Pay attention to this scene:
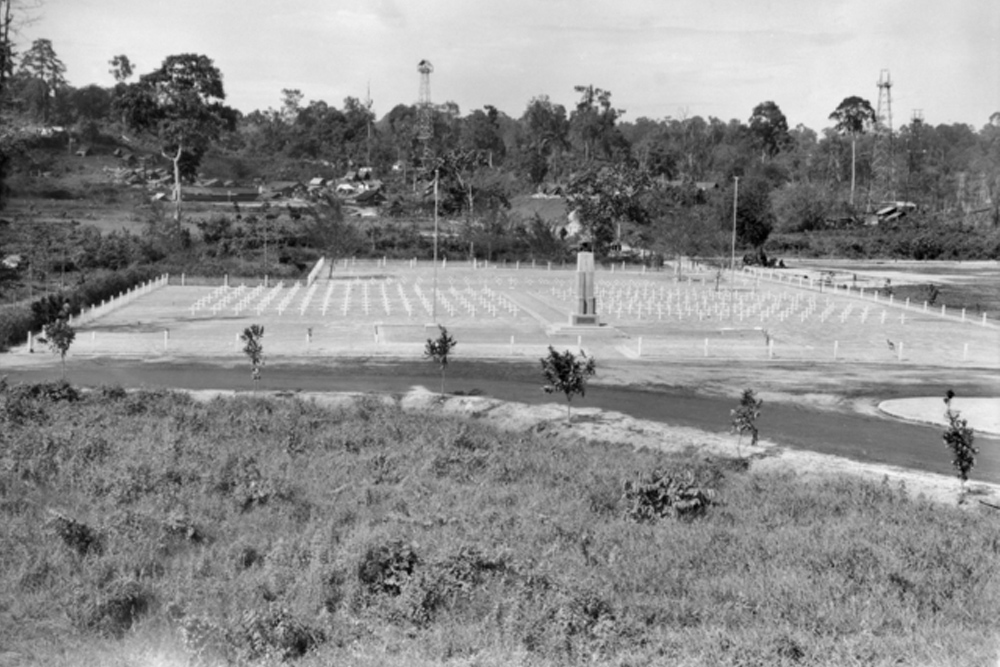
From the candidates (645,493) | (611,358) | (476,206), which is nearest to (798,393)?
(611,358)

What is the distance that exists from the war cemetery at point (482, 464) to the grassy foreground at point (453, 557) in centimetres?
7

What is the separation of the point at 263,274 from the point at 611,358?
1482 inches

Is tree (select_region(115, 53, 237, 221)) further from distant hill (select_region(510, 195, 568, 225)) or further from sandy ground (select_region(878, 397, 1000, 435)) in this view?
sandy ground (select_region(878, 397, 1000, 435))

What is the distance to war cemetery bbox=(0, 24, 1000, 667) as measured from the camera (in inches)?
470

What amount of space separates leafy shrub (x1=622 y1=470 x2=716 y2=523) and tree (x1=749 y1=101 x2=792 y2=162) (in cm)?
17903

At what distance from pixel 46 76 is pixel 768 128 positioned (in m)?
131

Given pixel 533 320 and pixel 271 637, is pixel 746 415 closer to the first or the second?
pixel 271 637

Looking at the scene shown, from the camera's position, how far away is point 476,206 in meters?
111

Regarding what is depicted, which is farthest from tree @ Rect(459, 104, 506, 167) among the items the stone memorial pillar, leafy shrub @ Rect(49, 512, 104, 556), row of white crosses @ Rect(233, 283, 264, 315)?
leafy shrub @ Rect(49, 512, 104, 556)

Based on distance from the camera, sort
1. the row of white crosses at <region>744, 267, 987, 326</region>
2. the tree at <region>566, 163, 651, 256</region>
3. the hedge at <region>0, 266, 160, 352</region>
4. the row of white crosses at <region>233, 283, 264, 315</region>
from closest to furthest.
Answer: the hedge at <region>0, 266, 160, 352</region> → the row of white crosses at <region>233, 283, 264, 315</region> → the row of white crosses at <region>744, 267, 987, 326</region> → the tree at <region>566, 163, 651, 256</region>

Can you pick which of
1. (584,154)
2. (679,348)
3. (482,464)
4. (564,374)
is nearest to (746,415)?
(564,374)

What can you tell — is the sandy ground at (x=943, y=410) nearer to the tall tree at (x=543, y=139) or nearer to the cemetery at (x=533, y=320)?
the cemetery at (x=533, y=320)

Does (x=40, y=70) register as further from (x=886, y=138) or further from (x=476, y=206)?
(x=886, y=138)

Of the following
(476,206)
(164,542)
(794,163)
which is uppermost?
(794,163)
